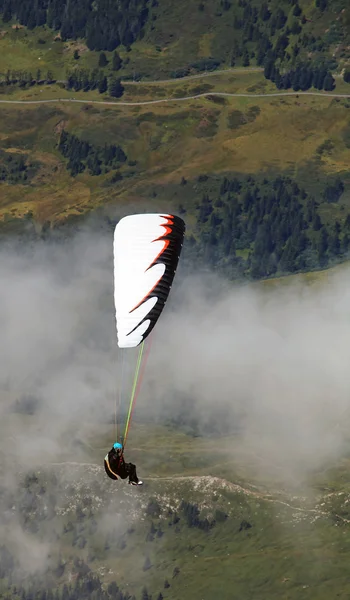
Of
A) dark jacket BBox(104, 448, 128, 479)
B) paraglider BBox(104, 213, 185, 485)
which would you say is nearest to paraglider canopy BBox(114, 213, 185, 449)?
paraglider BBox(104, 213, 185, 485)

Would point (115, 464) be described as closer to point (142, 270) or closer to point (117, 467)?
point (117, 467)

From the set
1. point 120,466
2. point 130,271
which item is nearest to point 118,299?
point 130,271

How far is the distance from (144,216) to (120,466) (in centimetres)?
3147

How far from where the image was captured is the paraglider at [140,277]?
164 meters

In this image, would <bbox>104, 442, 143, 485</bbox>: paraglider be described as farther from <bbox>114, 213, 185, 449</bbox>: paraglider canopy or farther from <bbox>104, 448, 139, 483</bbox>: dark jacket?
<bbox>114, 213, 185, 449</bbox>: paraglider canopy

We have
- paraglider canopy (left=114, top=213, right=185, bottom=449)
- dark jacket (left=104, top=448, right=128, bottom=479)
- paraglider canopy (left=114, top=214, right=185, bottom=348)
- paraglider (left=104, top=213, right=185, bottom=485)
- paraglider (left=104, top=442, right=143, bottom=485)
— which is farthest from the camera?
paraglider canopy (left=114, top=214, right=185, bottom=348)

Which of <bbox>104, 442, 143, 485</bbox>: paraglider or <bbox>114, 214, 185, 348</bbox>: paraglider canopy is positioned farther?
<bbox>114, 214, 185, 348</bbox>: paraglider canopy

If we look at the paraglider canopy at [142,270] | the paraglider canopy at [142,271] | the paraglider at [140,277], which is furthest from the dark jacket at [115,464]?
the paraglider canopy at [142,270]

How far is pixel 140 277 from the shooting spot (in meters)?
171

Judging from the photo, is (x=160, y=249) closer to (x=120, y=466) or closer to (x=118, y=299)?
(x=118, y=299)

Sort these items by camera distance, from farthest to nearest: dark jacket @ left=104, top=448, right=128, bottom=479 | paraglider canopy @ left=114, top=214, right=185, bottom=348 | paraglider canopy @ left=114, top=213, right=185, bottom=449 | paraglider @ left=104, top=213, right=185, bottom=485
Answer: paraglider canopy @ left=114, top=214, right=185, bottom=348, paraglider canopy @ left=114, top=213, right=185, bottom=449, paraglider @ left=104, top=213, right=185, bottom=485, dark jacket @ left=104, top=448, right=128, bottom=479

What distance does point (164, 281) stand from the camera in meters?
172

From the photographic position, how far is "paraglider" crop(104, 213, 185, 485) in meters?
164

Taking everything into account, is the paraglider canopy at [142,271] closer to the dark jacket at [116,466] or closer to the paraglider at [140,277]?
the paraglider at [140,277]
